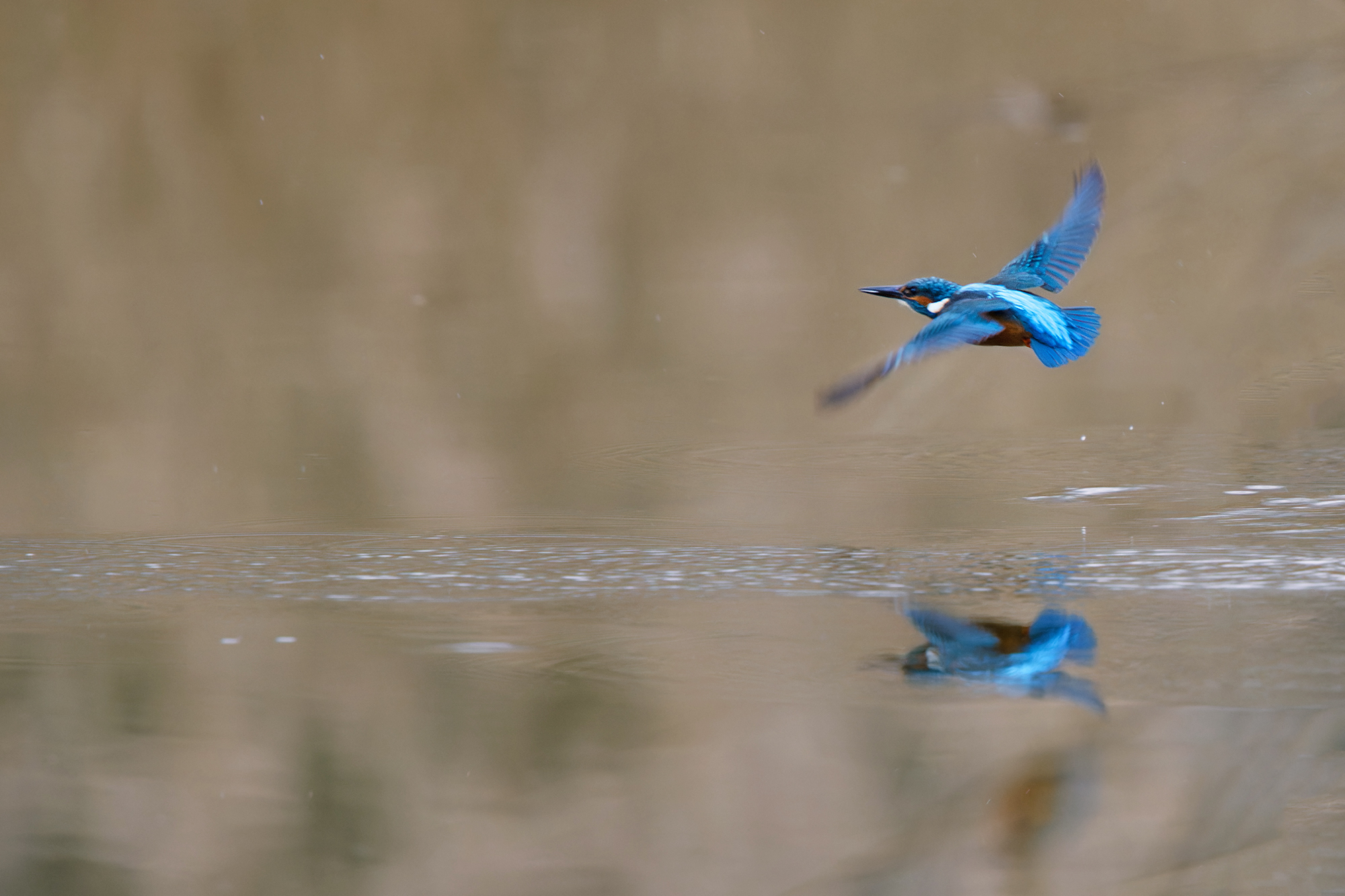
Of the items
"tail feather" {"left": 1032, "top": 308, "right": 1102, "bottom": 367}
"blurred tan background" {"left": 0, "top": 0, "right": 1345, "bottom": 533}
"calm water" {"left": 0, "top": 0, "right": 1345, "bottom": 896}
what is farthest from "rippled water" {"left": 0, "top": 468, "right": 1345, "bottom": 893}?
"blurred tan background" {"left": 0, "top": 0, "right": 1345, "bottom": 533}

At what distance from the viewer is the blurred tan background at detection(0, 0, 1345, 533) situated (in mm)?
4809

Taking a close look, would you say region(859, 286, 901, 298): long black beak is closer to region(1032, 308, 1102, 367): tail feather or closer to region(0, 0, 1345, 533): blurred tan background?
region(1032, 308, 1102, 367): tail feather

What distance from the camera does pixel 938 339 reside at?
219cm

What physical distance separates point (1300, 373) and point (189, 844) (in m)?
3.72

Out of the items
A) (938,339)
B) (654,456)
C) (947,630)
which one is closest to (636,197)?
(654,456)

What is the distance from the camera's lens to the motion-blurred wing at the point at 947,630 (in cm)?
196

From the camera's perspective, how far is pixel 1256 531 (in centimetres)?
244

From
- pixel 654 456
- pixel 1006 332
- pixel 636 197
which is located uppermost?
pixel 636 197

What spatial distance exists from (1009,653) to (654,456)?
5.38 ft

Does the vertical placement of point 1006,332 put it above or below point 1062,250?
below

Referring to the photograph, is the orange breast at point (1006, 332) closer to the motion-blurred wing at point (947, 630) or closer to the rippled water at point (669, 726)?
the rippled water at point (669, 726)

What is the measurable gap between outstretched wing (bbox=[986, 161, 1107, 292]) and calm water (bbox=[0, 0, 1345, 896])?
38 centimetres

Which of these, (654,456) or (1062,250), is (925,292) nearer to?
(1062,250)

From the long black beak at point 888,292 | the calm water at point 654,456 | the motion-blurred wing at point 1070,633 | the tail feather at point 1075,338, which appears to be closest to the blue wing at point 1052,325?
the tail feather at point 1075,338
